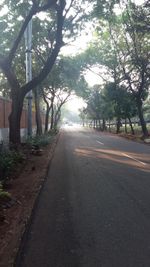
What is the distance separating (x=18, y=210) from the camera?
26.6 ft

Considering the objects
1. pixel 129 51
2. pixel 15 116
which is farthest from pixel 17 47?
pixel 129 51

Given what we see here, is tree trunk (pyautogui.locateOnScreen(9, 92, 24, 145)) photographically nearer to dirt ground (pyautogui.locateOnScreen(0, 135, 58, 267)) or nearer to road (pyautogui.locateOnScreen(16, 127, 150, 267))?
dirt ground (pyautogui.locateOnScreen(0, 135, 58, 267))

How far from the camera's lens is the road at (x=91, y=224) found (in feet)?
17.8

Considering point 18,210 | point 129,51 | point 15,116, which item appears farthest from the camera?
point 129,51

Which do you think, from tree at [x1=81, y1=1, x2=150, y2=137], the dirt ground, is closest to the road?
the dirt ground

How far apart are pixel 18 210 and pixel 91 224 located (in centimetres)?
180

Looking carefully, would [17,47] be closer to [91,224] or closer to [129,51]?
[91,224]

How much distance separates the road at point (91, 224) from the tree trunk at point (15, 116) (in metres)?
5.12

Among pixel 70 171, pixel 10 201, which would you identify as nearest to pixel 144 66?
pixel 70 171

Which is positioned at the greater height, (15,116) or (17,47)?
(17,47)

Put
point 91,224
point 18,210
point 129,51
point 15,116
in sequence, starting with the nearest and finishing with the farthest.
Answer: point 91,224, point 18,210, point 15,116, point 129,51

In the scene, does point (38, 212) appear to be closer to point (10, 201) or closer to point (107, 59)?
point (10, 201)

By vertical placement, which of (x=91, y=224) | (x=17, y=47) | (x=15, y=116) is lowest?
A: (x=91, y=224)

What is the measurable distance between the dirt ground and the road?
0.17 meters
